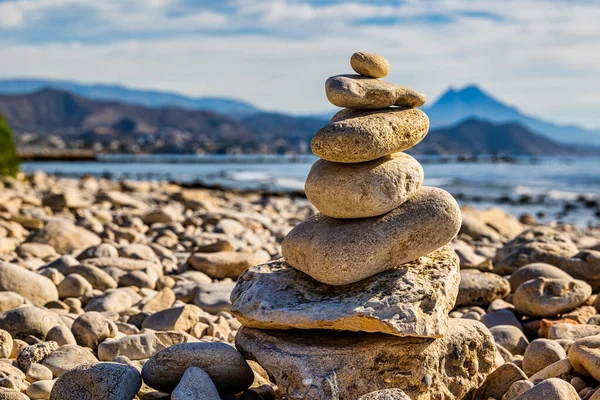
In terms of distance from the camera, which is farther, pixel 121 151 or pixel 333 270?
pixel 121 151

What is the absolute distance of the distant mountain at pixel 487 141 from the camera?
542 feet

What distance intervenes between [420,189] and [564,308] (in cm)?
303

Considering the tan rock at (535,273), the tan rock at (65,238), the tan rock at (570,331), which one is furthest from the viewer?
the tan rock at (65,238)

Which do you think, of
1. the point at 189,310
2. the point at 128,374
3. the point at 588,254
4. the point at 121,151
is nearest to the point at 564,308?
the point at 588,254

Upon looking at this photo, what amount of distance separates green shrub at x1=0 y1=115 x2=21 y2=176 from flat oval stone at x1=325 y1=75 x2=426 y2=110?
86.2ft

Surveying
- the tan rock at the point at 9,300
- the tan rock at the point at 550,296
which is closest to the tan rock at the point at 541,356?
the tan rock at the point at 550,296

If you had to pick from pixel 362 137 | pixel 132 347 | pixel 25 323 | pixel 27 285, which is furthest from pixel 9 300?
pixel 362 137

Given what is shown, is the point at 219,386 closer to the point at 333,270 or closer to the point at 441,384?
the point at 333,270

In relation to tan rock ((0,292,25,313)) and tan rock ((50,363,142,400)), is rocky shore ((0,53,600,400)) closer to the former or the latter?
tan rock ((50,363,142,400))

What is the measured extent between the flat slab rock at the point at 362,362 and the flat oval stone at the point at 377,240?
0.51 metres

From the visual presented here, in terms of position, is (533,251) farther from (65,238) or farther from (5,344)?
(65,238)

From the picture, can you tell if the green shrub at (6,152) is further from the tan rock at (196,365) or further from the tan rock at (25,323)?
the tan rock at (196,365)

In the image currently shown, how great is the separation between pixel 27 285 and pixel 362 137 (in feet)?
15.2

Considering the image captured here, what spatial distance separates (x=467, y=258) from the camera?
10.0 meters
